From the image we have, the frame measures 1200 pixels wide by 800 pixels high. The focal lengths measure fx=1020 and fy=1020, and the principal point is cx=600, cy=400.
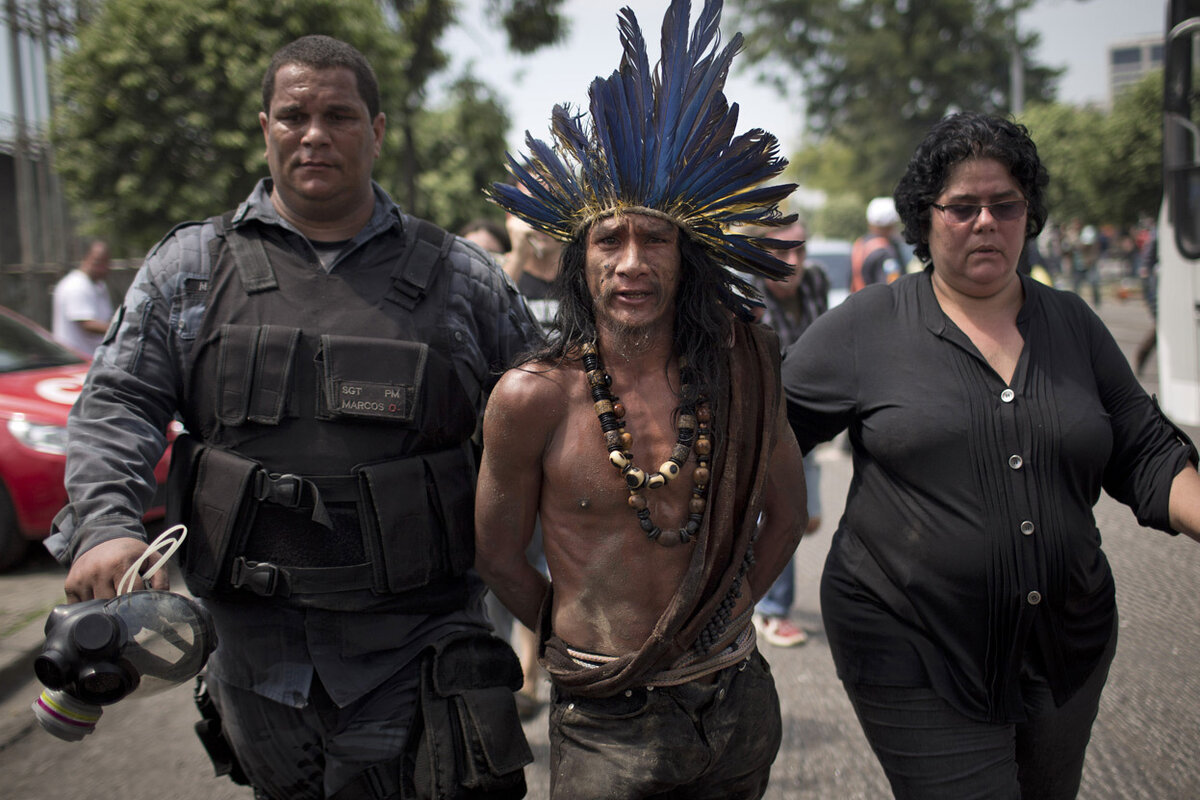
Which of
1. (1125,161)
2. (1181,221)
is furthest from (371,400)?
(1125,161)

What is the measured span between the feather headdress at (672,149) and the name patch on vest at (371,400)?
629 millimetres

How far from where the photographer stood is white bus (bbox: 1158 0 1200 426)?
695 centimetres

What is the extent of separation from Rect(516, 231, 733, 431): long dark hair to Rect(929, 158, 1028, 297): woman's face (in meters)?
0.63

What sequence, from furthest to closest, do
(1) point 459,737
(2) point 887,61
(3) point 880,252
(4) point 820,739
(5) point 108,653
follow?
1. (2) point 887,61
2. (3) point 880,252
3. (4) point 820,739
4. (1) point 459,737
5. (5) point 108,653

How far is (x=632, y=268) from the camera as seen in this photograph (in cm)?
219

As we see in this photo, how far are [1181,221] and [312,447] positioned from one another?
23.0 ft

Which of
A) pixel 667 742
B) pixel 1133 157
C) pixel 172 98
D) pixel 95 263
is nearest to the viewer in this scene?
pixel 667 742

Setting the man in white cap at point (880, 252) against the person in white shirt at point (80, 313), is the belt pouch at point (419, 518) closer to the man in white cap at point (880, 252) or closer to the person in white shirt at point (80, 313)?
the man in white cap at point (880, 252)

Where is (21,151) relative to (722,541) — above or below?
above

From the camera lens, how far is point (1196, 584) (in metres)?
5.49

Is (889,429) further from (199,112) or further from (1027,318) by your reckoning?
(199,112)

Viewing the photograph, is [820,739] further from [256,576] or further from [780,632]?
[256,576]

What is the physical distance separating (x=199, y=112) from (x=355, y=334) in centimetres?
1091

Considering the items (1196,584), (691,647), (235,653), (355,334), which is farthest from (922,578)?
(1196,584)
